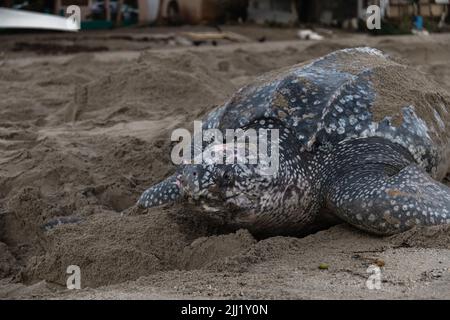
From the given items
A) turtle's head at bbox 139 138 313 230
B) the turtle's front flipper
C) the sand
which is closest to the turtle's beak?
turtle's head at bbox 139 138 313 230

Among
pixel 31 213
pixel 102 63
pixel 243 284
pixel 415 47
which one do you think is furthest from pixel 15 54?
pixel 243 284

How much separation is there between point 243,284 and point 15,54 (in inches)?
246

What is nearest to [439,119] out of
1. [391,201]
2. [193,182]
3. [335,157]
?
[335,157]

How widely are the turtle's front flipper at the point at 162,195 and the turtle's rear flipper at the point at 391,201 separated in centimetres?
63

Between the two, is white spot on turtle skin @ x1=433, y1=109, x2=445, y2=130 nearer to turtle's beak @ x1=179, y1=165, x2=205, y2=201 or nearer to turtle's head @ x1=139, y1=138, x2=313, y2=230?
turtle's head @ x1=139, y1=138, x2=313, y2=230

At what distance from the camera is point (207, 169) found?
235 cm

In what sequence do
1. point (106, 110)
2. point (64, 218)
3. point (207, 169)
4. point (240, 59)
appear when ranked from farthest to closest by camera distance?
1. point (240, 59)
2. point (106, 110)
3. point (64, 218)
4. point (207, 169)

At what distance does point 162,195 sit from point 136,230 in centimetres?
29

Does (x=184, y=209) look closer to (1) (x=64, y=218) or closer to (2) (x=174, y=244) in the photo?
(2) (x=174, y=244)

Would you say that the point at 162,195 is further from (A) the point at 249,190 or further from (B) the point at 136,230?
(A) the point at 249,190

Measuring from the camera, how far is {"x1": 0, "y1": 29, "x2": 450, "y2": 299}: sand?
2.05 meters

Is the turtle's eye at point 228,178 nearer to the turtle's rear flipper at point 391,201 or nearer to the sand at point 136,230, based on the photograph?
the sand at point 136,230

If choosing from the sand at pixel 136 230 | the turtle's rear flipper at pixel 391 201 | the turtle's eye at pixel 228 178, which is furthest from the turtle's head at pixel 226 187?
the turtle's rear flipper at pixel 391 201

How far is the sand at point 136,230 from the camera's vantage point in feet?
6.72
